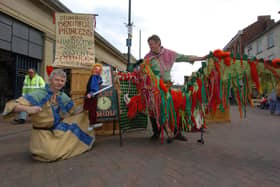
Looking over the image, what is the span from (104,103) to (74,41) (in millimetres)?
1308

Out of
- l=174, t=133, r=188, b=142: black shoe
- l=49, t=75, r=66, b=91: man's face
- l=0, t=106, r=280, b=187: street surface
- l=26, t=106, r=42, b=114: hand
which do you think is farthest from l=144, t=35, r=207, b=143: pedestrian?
l=26, t=106, r=42, b=114: hand

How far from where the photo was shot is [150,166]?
2189 millimetres

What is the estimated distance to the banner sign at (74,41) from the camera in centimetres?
341

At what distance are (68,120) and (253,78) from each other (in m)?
2.49

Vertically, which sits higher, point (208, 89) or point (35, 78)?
point (35, 78)

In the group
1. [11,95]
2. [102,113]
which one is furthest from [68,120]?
[11,95]

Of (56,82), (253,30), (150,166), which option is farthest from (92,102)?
(253,30)

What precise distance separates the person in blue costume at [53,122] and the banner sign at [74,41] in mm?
1012

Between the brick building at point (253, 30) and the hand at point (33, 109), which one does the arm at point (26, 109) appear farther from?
the brick building at point (253, 30)

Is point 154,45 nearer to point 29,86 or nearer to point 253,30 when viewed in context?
point 29,86

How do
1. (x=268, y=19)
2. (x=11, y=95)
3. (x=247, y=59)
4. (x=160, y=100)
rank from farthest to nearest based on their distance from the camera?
1. (x=268, y=19)
2. (x=11, y=95)
3. (x=160, y=100)
4. (x=247, y=59)

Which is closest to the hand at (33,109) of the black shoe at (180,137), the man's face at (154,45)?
the man's face at (154,45)

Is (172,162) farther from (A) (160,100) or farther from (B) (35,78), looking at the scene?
(B) (35,78)

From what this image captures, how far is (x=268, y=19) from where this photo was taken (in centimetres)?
2747
